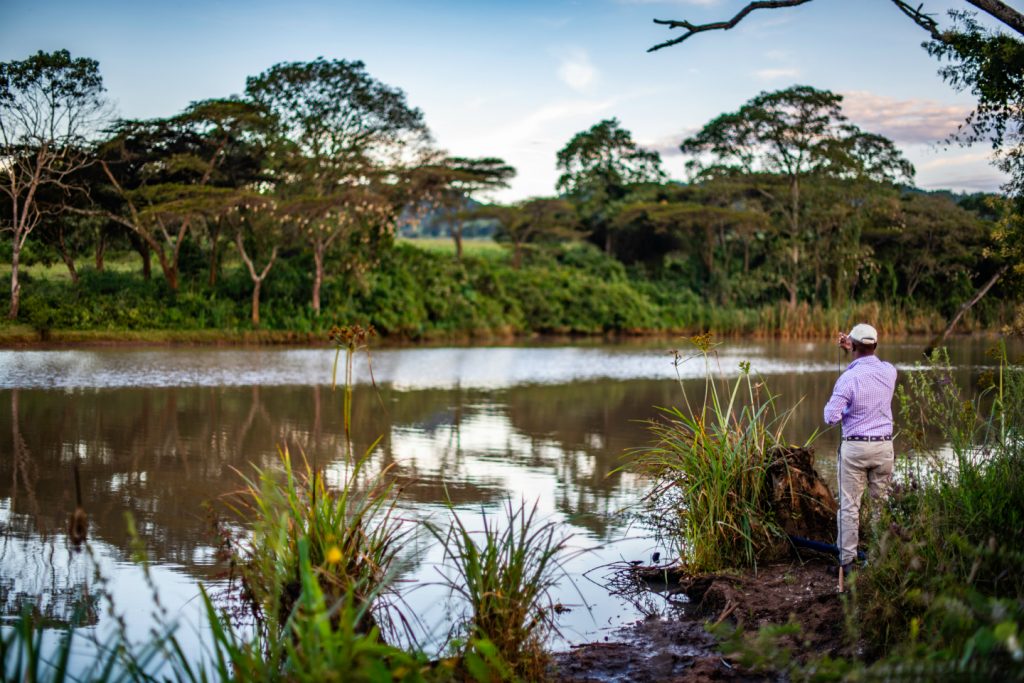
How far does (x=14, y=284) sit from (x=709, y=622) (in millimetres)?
25125

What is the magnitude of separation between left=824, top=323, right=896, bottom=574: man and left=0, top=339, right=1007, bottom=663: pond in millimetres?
1318

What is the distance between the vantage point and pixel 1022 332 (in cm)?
827

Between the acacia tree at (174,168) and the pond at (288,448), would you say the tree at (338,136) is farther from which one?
the pond at (288,448)

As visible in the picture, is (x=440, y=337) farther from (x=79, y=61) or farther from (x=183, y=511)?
(x=183, y=511)

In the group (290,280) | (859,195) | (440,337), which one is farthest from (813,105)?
(290,280)

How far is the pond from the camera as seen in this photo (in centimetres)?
549

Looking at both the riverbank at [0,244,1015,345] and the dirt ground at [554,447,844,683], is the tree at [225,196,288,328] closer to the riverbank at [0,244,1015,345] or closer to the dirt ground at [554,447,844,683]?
the riverbank at [0,244,1015,345]

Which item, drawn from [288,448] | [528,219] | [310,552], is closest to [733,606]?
[310,552]

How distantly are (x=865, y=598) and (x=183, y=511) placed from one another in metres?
4.96

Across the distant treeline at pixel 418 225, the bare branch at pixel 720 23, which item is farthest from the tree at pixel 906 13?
the distant treeline at pixel 418 225

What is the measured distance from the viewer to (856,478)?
5414 millimetres

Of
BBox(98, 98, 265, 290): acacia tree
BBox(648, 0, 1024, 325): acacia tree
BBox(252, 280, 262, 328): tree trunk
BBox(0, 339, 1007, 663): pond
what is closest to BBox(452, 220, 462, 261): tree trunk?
BBox(98, 98, 265, 290): acacia tree

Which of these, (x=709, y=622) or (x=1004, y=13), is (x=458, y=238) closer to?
(x=1004, y=13)

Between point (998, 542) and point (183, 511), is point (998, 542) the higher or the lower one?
the higher one
